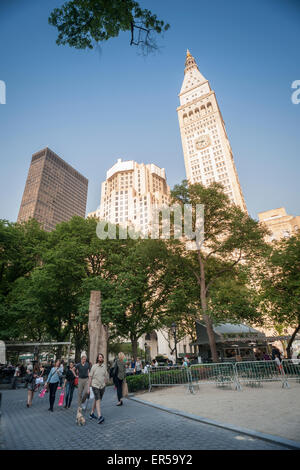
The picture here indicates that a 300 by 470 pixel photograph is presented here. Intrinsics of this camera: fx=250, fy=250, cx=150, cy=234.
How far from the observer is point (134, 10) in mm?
6020

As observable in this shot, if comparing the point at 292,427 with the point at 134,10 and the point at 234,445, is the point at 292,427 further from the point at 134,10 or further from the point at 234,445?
the point at 134,10

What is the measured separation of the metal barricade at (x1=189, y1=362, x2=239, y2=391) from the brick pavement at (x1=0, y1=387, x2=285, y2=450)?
5.47 m

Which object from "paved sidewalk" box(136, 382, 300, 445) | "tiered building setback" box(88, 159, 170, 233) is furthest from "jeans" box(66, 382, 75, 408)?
"tiered building setback" box(88, 159, 170, 233)

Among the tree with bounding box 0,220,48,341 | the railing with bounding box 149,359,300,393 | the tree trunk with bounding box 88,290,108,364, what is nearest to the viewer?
the railing with bounding box 149,359,300,393

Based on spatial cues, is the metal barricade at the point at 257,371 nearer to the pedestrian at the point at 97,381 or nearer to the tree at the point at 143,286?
the pedestrian at the point at 97,381

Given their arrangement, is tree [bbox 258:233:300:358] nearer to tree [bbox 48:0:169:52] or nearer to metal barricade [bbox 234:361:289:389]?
metal barricade [bbox 234:361:289:389]

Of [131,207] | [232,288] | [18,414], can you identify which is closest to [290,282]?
[232,288]

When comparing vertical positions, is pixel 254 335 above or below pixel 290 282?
below

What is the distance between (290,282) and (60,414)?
1678cm

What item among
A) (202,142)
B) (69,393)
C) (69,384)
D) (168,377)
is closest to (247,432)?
(69,384)

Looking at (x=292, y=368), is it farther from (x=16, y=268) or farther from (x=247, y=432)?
(x=16, y=268)

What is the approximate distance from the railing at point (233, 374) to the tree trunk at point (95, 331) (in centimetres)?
314

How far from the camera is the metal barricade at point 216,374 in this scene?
11929 millimetres

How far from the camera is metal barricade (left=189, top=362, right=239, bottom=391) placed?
11.9 metres
